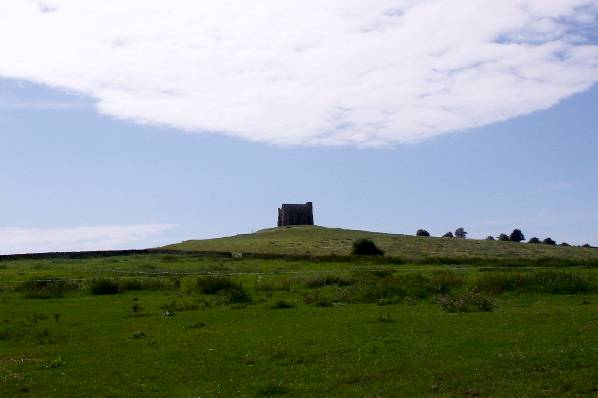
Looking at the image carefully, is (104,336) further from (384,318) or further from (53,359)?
(384,318)

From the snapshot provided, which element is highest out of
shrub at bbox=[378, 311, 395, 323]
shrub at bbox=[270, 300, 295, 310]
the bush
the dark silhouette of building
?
the dark silhouette of building

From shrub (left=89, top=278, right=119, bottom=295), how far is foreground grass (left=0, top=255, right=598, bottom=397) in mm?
6377

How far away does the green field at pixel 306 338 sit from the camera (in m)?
16.7

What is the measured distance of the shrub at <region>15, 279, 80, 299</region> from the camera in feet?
148

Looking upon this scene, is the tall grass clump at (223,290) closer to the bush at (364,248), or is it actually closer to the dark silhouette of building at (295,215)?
the bush at (364,248)

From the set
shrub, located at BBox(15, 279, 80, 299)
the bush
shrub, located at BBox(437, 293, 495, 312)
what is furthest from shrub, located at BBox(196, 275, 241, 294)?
the bush

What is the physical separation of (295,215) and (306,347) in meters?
163

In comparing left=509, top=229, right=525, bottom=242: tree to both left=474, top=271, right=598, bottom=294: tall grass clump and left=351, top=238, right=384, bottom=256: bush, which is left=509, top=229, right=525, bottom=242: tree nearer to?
left=351, top=238, right=384, bottom=256: bush

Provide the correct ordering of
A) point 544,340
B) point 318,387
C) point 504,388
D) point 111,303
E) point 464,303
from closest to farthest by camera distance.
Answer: point 504,388 → point 318,387 → point 544,340 → point 464,303 → point 111,303

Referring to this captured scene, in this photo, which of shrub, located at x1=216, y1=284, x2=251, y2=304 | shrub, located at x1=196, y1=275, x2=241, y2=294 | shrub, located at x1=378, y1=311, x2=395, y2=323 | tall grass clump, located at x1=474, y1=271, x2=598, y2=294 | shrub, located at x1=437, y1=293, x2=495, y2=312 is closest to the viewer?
shrub, located at x1=378, y1=311, x2=395, y2=323

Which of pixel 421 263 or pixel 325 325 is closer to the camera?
pixel 325 325

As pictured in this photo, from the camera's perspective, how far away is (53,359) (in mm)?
21859

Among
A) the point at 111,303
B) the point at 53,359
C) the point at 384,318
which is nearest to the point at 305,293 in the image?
the point at 111,303

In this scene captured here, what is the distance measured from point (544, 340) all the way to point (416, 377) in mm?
6157
